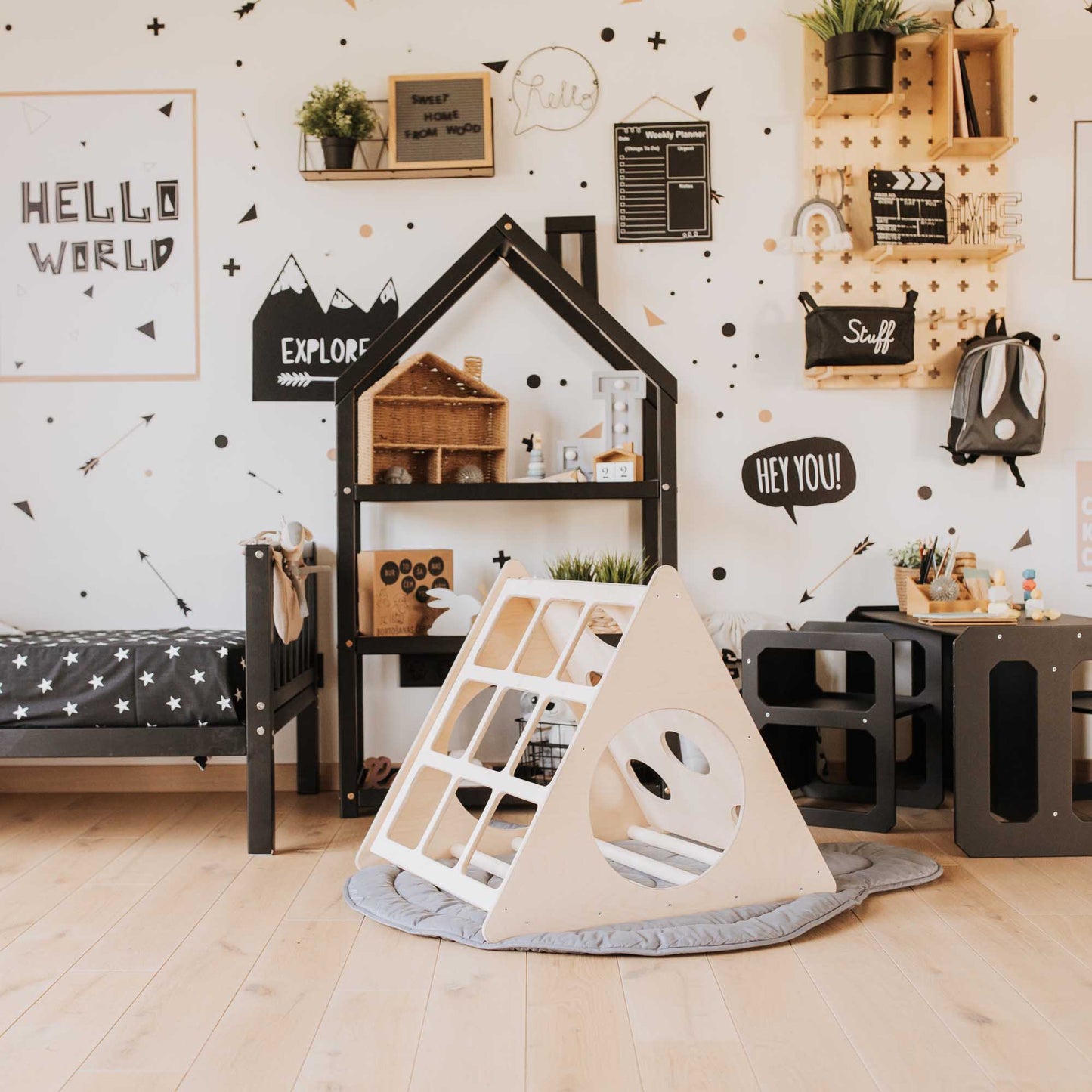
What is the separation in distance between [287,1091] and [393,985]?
0.35 metres

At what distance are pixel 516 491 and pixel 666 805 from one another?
89 centimetres

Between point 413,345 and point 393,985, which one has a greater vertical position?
point 413,345

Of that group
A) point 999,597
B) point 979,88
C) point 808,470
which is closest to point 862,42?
point 979,88

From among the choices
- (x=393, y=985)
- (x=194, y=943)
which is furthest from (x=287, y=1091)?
(x=194, y=943)

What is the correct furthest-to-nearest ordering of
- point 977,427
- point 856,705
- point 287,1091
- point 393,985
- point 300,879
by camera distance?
point 977,427 → point 856,705 → point 300,879 → point 393,985 → point 287,1091

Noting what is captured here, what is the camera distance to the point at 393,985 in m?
1.78

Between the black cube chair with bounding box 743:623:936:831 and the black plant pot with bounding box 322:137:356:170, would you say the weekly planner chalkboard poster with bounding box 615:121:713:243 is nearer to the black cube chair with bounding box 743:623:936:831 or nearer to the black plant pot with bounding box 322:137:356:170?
the black plant pot with bounding box 322:137:356:170

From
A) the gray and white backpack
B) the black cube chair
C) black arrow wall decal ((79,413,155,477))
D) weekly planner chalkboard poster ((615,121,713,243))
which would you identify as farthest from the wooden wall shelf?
black arrow wall decal ((79,413,155,477))

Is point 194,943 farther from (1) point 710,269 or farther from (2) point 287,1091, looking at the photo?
(1) point 710,269

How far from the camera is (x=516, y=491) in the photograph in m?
2.85

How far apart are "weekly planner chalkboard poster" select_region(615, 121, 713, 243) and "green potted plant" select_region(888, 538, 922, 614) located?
1.05m

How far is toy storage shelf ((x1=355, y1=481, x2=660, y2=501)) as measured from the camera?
2832 mm

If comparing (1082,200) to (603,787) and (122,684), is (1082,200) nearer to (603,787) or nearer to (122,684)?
(603,787)

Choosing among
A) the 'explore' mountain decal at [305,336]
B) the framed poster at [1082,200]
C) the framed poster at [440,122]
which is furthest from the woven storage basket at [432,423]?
the framed poster at [1082,200]
